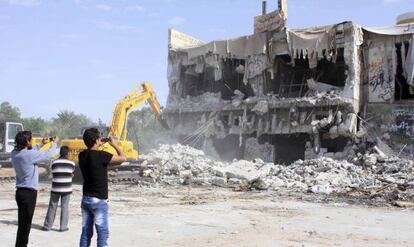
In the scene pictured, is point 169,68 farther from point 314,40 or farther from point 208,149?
point 314,40

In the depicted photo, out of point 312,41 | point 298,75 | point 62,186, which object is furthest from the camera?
point 298,75

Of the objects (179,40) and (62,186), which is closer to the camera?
(62,186)

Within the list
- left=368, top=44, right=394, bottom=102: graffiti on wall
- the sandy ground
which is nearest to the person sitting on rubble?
the sandy ground

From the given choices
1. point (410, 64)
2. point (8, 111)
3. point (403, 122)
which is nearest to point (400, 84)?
point (410, 64)

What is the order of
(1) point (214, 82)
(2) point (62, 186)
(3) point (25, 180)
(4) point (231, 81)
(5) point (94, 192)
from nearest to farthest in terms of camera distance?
(5) point (94, 192) < (3) point (25, 180) < (2) point (62, 186) < (4) point (231, 81) < (1) point (214, 82)

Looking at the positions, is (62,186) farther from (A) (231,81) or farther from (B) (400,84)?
(A) (231,81)

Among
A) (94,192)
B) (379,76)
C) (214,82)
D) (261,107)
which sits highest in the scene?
(214,82)

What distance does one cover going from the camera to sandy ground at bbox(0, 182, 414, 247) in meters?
7.84

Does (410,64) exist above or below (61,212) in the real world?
above

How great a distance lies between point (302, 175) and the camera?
2006 cm

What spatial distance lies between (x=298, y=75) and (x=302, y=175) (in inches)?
429

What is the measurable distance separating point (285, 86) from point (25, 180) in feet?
79.4

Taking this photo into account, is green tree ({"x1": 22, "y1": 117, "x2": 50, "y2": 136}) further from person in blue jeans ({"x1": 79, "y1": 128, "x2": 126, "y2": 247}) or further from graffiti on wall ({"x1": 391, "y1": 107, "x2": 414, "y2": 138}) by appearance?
person in blue jeans ({"x1": 79, "y1": 128, "x2": 126, "y2": 247})

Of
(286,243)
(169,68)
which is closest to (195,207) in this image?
(286,243)
